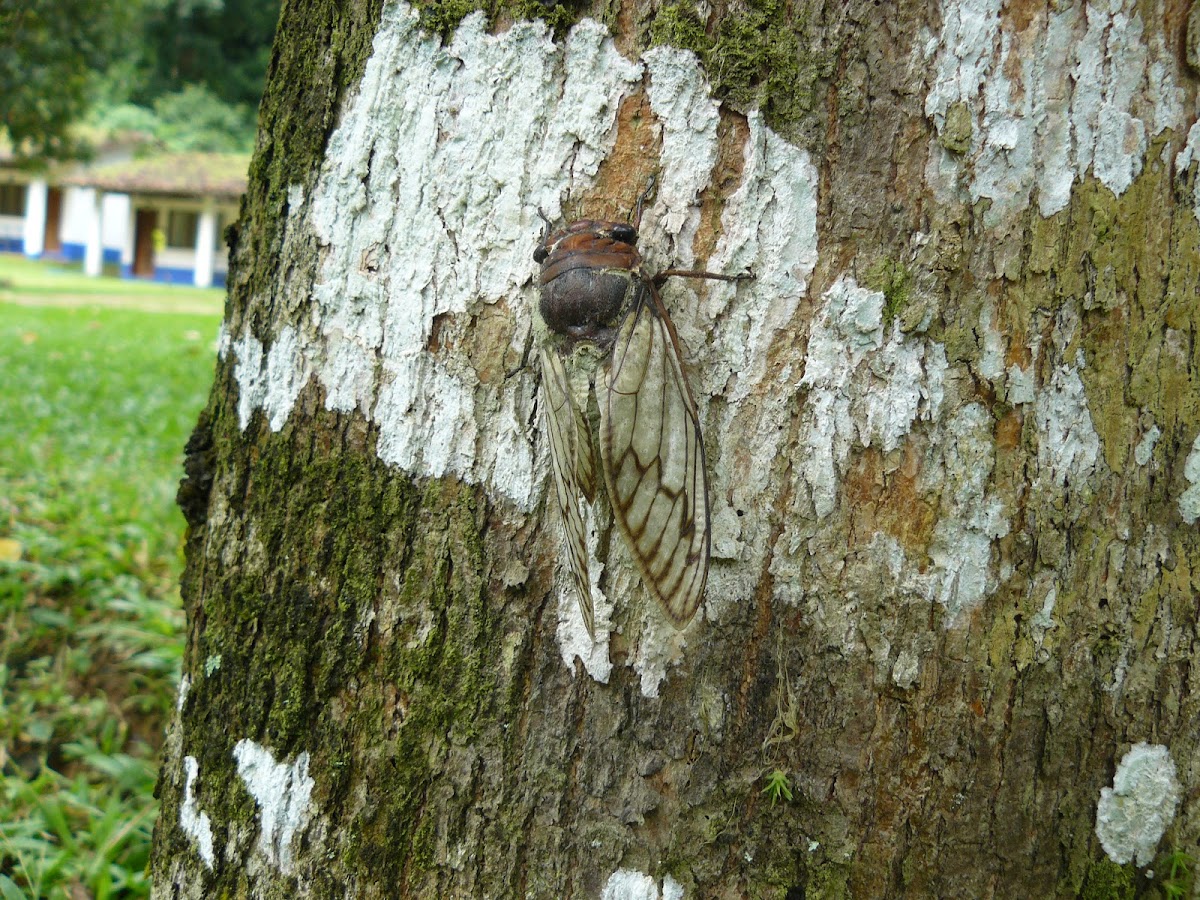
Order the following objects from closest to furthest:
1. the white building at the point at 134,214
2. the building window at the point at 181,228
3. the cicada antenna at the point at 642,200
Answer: the cicada antenna at the point at 642,200 → the white building at the point at 134,214 → the building window at the point at 181,228

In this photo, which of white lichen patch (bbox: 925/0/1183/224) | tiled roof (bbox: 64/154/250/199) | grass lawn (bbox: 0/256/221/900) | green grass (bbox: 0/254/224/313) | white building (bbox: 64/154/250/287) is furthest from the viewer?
white building (bbox: 64/154/250/287)

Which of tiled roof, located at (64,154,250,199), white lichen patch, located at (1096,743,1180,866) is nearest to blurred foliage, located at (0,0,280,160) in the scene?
tiled roof, located at (64,154,250,199)

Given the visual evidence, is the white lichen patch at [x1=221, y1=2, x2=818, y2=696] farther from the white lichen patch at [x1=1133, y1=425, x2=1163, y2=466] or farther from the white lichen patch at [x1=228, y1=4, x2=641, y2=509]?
the white lichen patch at [x1=1133, y1=425, x2=1163, y2=466]

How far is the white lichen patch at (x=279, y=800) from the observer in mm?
1424

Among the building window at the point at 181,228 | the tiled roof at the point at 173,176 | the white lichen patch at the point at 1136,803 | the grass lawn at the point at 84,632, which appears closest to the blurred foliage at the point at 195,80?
the tiled roof at the point at 173,176

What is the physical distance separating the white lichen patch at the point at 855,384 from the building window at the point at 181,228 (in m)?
29.7

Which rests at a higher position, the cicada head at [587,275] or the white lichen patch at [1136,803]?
the cicada head at [587,275]

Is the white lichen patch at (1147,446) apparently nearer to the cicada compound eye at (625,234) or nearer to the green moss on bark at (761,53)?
the green moss on bark at (761,53)

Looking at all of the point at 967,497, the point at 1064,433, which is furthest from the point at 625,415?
the point at 1064,433

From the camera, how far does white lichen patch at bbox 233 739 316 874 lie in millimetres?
1424

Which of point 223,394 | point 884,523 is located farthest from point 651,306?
point 223,394

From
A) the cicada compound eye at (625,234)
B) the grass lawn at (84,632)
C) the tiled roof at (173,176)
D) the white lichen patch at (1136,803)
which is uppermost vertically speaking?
the tiled roof at (173,176)

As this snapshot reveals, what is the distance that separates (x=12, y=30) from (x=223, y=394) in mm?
5832

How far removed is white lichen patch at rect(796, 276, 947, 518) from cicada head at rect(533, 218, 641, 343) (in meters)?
0.28
